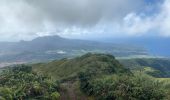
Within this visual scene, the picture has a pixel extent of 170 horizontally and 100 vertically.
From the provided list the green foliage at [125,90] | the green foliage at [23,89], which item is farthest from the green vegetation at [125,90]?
the green foliage at [23,89]

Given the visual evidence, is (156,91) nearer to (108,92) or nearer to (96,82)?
(108,92)

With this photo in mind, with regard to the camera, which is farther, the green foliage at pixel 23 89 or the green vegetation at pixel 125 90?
the green vegetation at pixel 125 90

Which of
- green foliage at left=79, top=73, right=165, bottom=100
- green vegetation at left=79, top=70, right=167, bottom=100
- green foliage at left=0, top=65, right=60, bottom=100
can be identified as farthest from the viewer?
green vegetation at left=79, top=70, right=167, bottom=100

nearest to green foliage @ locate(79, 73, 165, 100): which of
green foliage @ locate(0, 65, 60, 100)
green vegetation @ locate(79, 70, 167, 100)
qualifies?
green vegetation @ locate(79, 70, 167, 100)

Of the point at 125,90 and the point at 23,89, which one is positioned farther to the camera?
the point at 125,90

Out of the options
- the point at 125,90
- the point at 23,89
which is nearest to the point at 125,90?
the point at 125,90

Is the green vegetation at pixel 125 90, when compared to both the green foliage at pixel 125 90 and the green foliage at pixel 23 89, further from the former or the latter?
the green foliage at pixel 23 89

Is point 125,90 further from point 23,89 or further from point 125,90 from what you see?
point 23,89

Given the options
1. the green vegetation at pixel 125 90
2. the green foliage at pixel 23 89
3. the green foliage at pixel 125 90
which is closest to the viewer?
the green foliage at pixel 23 89

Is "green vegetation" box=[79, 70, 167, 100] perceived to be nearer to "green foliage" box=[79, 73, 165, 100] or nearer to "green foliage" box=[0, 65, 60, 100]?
"green foliage" box=[79, 73, 165, 100]

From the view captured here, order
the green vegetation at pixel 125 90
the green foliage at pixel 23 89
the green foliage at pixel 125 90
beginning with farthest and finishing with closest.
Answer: the green vegetation at pixel 125 90 < the green foliage at pixel 125 90 < the green foliage at pixel 23 89

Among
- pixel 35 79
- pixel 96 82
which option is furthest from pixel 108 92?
pixel 35 79
